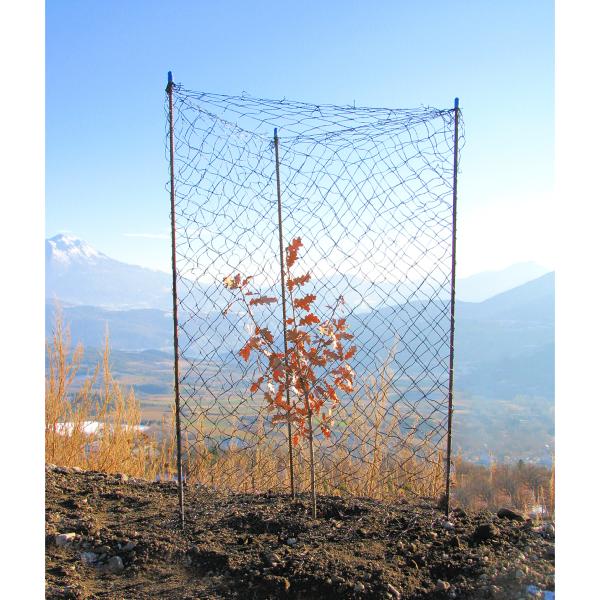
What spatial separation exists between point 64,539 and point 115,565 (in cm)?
39

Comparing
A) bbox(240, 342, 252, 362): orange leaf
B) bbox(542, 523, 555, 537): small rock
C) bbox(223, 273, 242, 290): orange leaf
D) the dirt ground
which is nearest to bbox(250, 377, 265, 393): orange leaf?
bbox(240, 342, 252, 362): orange leaf

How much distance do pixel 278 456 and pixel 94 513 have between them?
4.56ft

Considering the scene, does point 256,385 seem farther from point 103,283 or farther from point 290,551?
point 103,283

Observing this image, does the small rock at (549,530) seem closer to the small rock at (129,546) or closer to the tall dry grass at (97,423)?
the small rock at (129,546)

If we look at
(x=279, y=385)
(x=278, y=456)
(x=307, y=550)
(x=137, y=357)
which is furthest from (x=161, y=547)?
→ (x=137, y=357)

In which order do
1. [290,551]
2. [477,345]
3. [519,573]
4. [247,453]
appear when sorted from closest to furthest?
[519,573], [290,551], [247,453], [477,345]

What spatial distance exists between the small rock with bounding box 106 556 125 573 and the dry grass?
1.27 metres

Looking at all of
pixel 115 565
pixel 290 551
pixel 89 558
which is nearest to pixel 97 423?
pixel 89 558

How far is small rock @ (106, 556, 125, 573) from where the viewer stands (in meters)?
2.74

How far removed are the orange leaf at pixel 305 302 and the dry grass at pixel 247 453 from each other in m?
1.03

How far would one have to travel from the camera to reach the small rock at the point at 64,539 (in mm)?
2980

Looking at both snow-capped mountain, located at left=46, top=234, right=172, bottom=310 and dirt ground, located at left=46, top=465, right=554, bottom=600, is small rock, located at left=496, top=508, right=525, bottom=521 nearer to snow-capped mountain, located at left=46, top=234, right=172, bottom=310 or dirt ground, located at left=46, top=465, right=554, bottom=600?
dirt ground, located at left=46, top=465, right=554, bottom=600

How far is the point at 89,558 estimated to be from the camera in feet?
9.34
